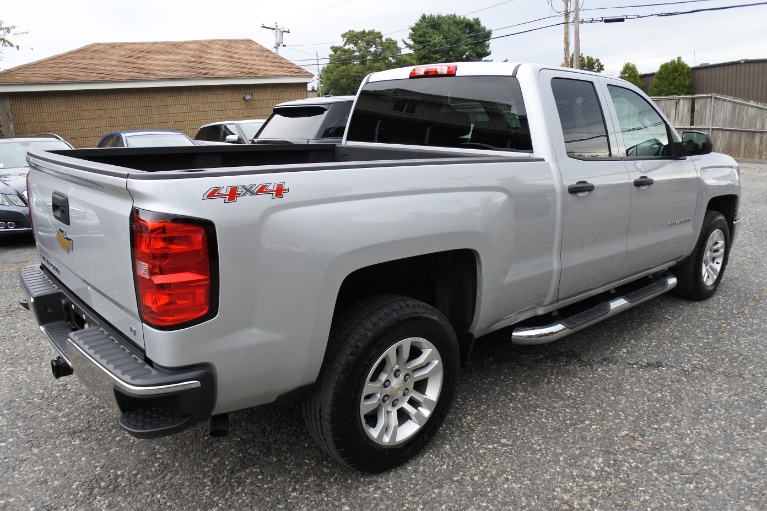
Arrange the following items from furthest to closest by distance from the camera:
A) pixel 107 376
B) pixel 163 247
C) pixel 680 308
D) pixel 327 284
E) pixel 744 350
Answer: pixel 680 308, pixel 744 350, pixel 327 284, pixel 107 376, pixel 163 247

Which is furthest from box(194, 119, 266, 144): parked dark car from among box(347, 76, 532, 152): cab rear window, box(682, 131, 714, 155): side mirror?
box(682, 131, 714, 155): side mirror

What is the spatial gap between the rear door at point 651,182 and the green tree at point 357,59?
6397 centimetres

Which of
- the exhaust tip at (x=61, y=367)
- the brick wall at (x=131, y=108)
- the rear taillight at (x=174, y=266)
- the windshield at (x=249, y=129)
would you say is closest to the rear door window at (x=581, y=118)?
the rear taillight at (x=174, y=266)

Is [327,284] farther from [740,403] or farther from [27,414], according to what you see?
[740,403]

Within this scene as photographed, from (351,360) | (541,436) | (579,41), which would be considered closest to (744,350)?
(541,436)

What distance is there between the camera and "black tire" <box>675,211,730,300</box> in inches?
196

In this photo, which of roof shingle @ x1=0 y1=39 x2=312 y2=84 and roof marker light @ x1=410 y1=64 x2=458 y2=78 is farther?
roof shingle @ x1=0 y1=39 x2=312 y2=84

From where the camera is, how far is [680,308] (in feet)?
16.6

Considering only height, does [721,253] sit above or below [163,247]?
below

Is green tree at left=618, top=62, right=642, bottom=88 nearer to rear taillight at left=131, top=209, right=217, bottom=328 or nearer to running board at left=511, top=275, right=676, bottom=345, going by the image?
running board at left=511, top=275, right=676, bottom=345

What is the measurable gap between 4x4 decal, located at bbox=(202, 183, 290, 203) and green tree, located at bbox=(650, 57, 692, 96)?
1085 inches

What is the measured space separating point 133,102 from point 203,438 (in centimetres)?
1980

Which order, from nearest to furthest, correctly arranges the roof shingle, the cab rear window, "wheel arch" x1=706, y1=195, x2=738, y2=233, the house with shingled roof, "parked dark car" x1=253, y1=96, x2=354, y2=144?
the cab rear window < "wheel arch" x1=706, y1=195, x2=738, y2=233 < "parked dark car" x1=253, y1=96, x2=354, y2=144 < the house with shingled roof < the roof shingle

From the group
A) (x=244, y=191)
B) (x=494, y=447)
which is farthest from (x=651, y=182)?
(x=244, y=191)
